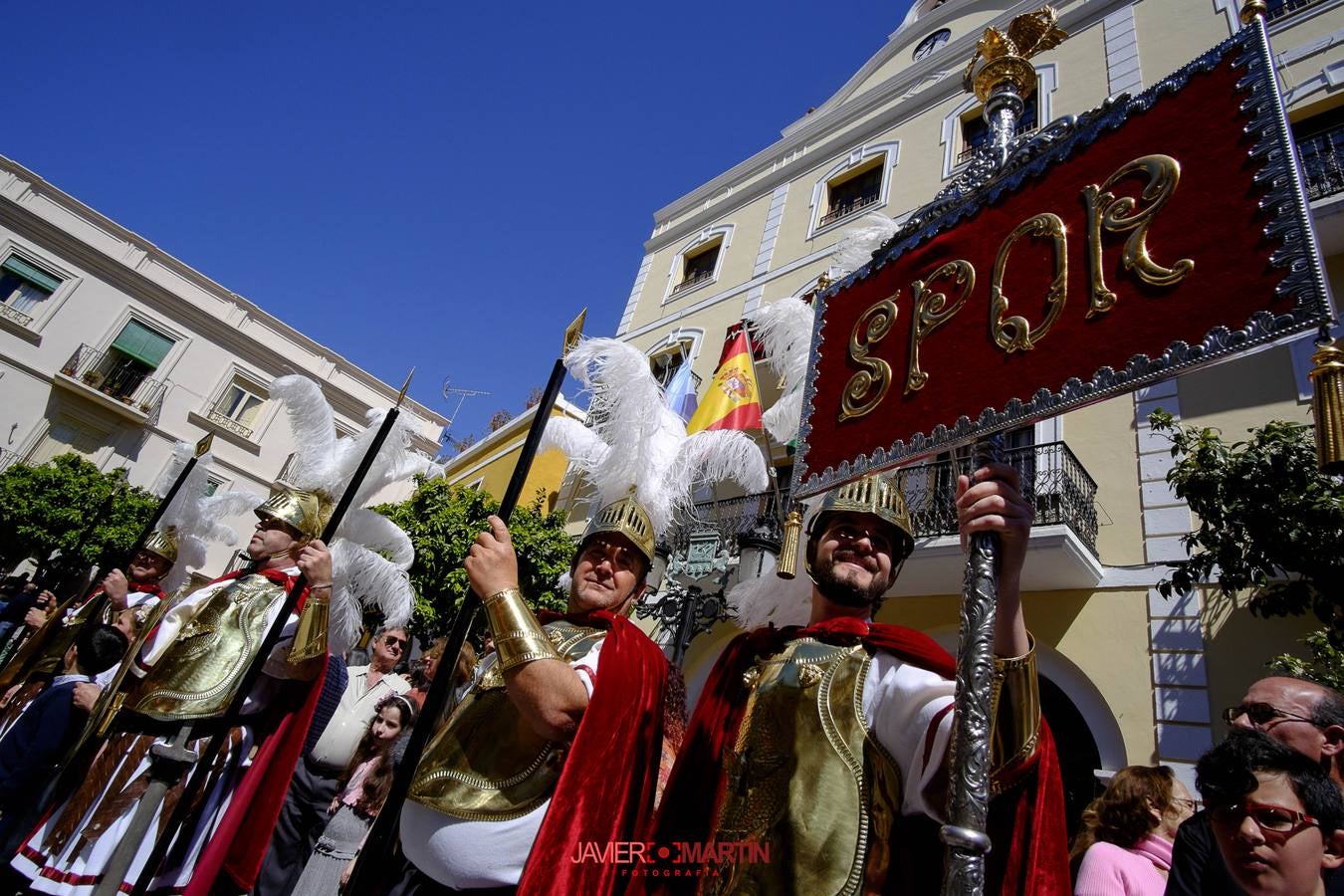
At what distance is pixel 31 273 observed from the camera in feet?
64.1

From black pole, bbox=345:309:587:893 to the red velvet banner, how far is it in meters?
0.84

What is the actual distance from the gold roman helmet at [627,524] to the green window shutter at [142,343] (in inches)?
974

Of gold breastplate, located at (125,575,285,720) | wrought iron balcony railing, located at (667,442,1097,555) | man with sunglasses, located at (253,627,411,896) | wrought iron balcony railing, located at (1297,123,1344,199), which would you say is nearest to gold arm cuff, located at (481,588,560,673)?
gold breastplate, located at (125,575,285,720)

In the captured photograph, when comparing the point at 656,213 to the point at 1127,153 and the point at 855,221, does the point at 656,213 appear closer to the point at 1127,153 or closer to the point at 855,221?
the point at 855,221

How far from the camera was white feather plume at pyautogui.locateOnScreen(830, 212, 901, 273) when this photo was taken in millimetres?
2402

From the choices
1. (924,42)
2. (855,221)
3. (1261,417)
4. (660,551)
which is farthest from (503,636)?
(924,42)

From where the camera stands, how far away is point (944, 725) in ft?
4.96

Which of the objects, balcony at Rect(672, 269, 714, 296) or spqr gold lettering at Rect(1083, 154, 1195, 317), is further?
balcony at Rect(672, 269, 714, 296)

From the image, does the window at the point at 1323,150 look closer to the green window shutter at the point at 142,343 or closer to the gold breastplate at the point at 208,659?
the gold breastplate at the point at 208,659

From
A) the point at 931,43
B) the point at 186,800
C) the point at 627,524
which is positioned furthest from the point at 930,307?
the point at 931,43

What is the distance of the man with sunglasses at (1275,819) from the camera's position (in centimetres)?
164

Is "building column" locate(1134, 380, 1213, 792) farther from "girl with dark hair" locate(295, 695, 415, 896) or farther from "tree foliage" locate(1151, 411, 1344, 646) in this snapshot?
"girl with dark hair" locate(295, 695, 415, 896)

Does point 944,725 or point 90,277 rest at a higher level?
point 90,277

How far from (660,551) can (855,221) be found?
7.32m
